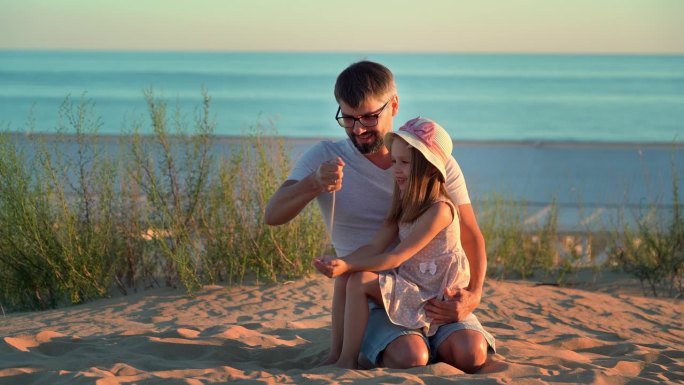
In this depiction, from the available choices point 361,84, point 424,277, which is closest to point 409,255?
point 424,277

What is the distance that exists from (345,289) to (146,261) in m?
3.28

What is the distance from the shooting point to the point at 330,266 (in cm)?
406

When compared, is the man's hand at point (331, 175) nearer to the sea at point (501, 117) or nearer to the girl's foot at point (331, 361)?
the girl's foot at point (331, 361)

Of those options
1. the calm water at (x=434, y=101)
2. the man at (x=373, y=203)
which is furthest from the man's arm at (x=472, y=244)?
the calm water at (x=434, y=101)

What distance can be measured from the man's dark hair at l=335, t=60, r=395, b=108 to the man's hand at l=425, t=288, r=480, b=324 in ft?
3.05

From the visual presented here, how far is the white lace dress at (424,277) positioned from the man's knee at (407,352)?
0.22 ft

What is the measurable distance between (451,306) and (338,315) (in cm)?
50

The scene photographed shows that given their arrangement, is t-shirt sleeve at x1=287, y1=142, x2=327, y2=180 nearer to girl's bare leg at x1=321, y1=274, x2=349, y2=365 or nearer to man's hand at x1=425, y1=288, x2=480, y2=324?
girl's bare leg at x1=321, y1=274, x2=349, y2=365

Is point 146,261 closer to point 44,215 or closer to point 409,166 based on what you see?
point 44,215

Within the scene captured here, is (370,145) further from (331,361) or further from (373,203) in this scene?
(331,361)

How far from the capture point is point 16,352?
15.4ft

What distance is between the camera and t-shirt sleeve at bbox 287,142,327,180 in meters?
4.55

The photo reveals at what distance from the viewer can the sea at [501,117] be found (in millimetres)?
13500

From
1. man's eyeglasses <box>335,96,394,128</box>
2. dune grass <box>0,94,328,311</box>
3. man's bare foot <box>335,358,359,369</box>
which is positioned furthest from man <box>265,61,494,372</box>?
dune grass <box>0,94,328,311</box>
